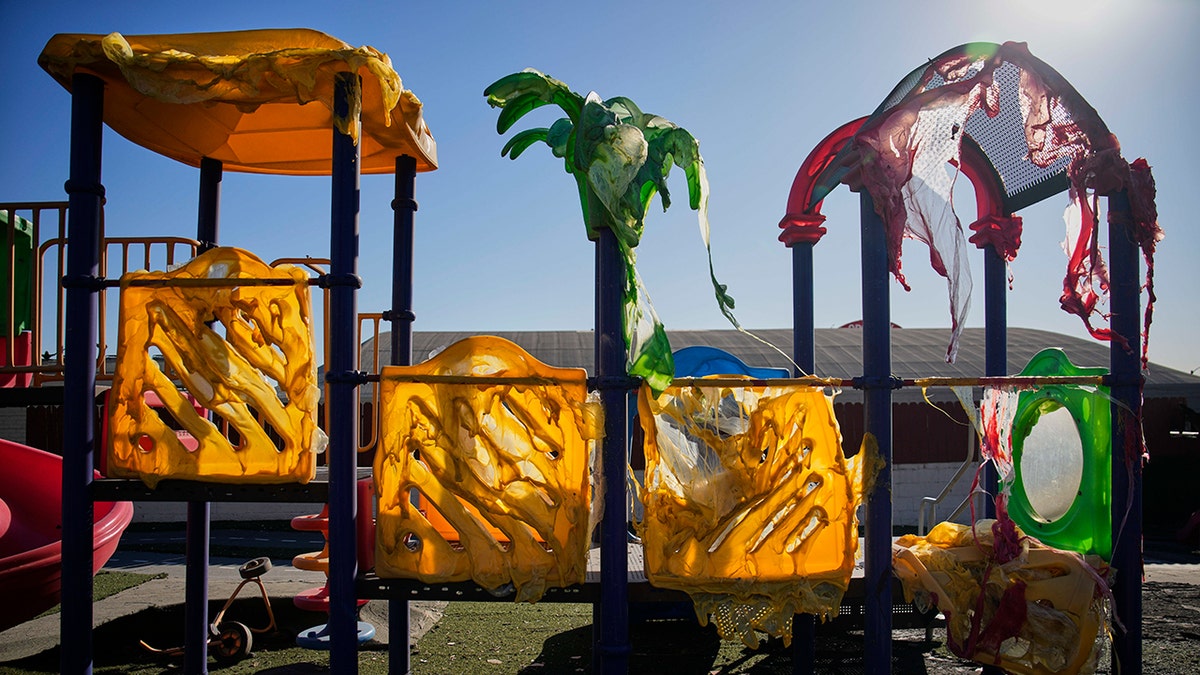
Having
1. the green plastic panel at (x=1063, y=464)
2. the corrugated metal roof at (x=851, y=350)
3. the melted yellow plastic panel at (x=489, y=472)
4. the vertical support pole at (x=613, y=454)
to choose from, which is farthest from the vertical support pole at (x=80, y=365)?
the corrugated metal roof at (x=851, y=350)

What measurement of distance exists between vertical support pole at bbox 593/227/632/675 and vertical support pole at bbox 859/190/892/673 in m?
1.09

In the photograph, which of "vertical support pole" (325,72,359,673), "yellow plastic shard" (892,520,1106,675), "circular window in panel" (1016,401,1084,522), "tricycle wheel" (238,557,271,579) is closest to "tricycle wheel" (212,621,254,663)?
"tricycle wheel" (238,557,271,579)

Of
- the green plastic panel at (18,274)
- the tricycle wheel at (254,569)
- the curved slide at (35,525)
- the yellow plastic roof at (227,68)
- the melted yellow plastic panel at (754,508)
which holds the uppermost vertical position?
the yellow plastic roof at (227,68)

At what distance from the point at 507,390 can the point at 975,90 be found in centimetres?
258

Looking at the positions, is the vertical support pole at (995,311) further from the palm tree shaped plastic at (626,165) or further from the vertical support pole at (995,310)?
the palm tree shaped plastic at (626,165)

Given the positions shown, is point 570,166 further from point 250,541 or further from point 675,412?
point 250,541

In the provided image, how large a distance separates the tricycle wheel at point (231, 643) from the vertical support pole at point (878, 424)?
418cm

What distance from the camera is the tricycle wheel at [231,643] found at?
5152 mm

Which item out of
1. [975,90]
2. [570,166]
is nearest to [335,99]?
[570,166]

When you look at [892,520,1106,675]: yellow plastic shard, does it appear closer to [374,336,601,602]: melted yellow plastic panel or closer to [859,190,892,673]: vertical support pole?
[859,190,892,673]: vertical support pole

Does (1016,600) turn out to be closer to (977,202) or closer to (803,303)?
(803,303)

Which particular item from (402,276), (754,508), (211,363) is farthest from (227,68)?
(754,508)

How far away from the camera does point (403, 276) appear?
186 inches

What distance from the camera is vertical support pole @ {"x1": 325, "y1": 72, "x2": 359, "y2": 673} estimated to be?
3229 mm
